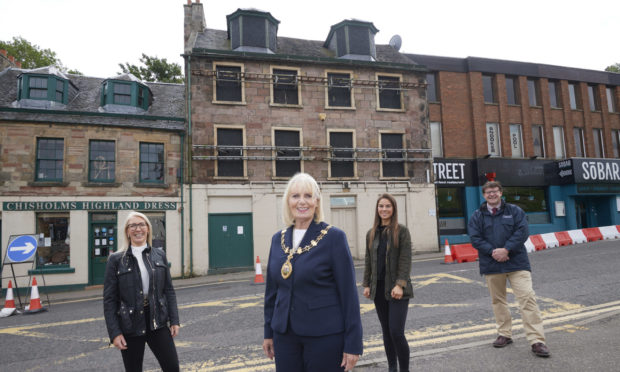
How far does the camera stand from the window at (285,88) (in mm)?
17427

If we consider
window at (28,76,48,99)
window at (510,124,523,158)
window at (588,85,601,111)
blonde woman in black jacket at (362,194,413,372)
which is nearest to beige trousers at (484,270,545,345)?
blonde woman in black jacket at (362,194,413,372)

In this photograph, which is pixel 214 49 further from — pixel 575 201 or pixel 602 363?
pixel 575 201

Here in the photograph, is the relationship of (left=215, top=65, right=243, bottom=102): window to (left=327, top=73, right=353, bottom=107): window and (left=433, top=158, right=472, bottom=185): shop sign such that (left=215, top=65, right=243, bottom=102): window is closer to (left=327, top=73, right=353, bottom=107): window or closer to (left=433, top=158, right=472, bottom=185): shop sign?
(left=327, top=73, right=353, bottom=107): window

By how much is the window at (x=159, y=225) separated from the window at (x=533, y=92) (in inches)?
897

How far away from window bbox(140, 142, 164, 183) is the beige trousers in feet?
46.6

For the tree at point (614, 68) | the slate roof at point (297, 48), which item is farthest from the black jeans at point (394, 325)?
the tree at point (614, 68)

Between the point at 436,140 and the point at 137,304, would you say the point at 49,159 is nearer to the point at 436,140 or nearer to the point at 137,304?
the point at 137,304

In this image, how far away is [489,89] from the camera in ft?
72.1

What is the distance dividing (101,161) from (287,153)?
7959 mm

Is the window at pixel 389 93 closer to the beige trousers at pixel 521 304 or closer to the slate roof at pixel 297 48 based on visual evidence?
the slate roof at pixel 297 48

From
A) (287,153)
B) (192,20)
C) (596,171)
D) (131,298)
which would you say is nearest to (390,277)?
(131,298)

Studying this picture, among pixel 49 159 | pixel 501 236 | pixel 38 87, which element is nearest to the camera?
pixel 501 236

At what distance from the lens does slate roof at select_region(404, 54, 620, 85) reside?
20859 millimetres

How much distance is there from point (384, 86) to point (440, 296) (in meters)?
13.6
